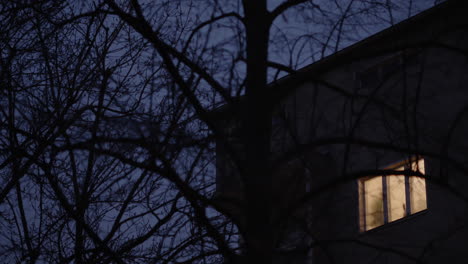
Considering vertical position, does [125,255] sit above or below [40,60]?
below

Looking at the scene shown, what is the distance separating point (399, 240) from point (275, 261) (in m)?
6.31

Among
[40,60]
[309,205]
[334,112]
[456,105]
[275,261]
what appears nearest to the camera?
[275,261]

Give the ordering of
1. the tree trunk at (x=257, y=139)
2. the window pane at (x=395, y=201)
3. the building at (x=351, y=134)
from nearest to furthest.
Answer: the tree trunk at (x=257, y=139), the building at (x=351, y=134), the window pane at (x=395, y=201)

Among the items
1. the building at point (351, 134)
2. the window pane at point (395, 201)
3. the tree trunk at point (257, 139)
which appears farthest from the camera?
the window pane at point (395, 201)

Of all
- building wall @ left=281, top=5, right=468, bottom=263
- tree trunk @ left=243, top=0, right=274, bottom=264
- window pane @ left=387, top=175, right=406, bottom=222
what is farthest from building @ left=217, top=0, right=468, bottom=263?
window pane @ left=387, top=175, right=406, bottom=222

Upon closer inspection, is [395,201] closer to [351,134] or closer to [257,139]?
[351,134]

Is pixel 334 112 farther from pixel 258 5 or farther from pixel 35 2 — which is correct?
pixel 35 2

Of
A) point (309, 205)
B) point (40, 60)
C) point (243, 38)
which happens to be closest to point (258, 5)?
point (243, 38)

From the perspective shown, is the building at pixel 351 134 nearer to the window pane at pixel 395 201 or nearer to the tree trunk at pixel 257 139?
the tree trunk at pixel 257 139

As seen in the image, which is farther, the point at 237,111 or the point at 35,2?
the point at 35,2

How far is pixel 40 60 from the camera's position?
630 centimetres

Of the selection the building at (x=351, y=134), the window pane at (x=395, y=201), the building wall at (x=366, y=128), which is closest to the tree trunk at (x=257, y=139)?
the building at (x=351, y=134)

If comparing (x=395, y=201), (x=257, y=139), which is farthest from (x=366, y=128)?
(x=395, y=201)

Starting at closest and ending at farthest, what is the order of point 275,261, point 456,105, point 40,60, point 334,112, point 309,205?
point 275,261 < point 309,205 < point 334,112 < point 40,60 < point 456,105
